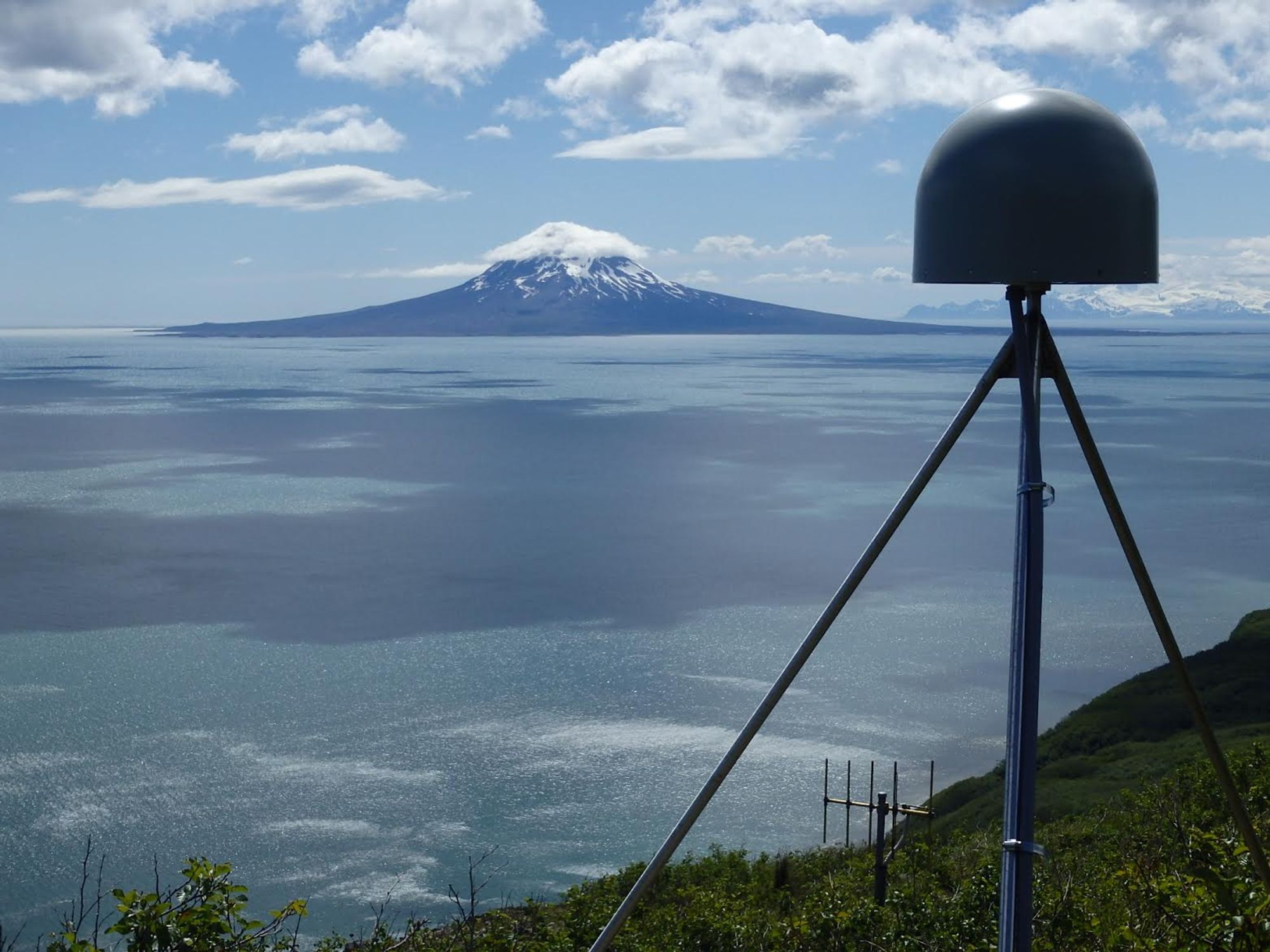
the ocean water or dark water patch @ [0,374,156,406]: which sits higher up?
dark water patch @ [0,374,156,406]

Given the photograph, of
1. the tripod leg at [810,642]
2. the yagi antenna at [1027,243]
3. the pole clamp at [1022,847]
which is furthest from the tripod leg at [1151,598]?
the pole clamp at [1022,847]

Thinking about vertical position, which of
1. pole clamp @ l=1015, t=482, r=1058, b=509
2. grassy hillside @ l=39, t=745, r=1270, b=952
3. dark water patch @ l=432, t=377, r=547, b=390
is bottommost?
grassy hillside @ l=39, t=745, r=1270, b=952

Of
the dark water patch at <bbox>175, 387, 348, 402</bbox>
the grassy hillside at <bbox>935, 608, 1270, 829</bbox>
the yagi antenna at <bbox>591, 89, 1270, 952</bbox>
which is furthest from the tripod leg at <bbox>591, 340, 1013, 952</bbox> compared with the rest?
the dark water patch at <bbox>175, 387, 348, 402</bbox>

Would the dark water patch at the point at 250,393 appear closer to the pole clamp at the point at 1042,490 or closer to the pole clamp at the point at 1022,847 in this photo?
the pole clamp at the point at 1042,490

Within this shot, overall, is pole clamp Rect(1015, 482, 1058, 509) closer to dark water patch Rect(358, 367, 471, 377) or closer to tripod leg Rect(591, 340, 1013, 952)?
tripod leg Rect(591, 340, 1013, 952)

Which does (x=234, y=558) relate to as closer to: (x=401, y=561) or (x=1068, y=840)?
(x=401, y=561)

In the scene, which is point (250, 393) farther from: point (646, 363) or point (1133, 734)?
point (1133, 734)
